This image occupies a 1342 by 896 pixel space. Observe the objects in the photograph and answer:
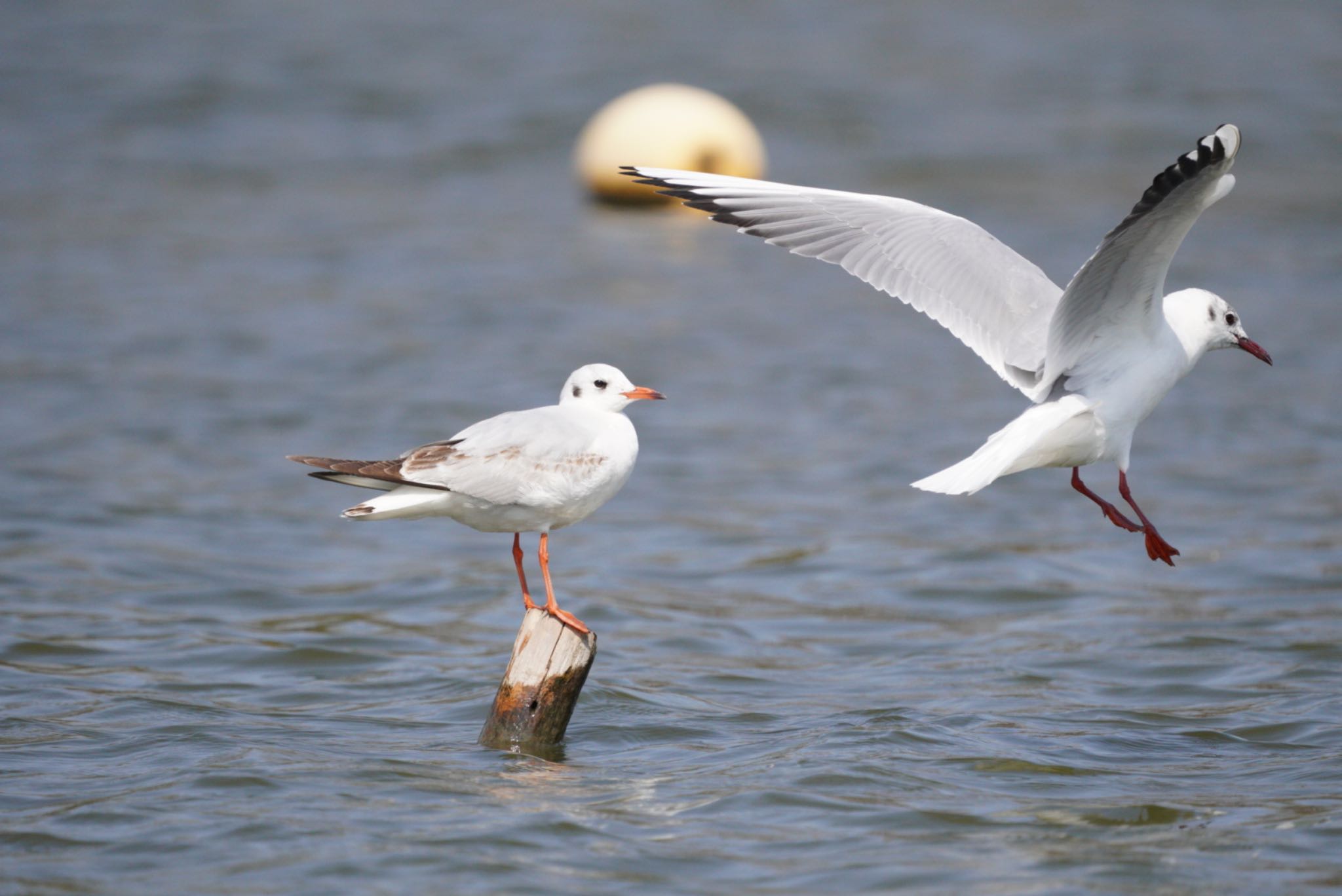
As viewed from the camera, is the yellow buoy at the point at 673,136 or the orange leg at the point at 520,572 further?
the yellow buoy at the point at 673,136

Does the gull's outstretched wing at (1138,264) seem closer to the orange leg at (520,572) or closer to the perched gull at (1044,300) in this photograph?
the perched gull at (1044,300)

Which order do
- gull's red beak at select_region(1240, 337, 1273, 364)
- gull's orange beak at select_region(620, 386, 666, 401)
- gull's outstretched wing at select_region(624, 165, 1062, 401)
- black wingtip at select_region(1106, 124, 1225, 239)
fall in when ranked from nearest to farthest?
black wingtip at select_region(1106, 124, 1225, 239) < gull's orange beak at select_region(620, 386, 666, 401) < gull's red beak at select_region(1240, 337, 1273, 364) < gull's outstretched wing at select_region(624, 165, 1062, 401)

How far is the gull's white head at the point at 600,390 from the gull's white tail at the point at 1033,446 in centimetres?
115

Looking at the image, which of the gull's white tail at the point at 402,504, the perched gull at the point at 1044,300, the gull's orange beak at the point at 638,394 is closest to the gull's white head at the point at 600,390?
the gull's orange beak at the point at 638,394

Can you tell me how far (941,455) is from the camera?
11562 millimetres

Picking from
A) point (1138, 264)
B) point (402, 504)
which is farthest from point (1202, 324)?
point (402, 504)

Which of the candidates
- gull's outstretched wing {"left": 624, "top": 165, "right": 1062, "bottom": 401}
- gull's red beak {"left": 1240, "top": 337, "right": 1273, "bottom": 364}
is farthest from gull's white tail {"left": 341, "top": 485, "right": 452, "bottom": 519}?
gull's red beak {"left": 1240, "top": 337, "right": 1273, "bottom": 364}

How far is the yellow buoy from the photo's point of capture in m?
17.9

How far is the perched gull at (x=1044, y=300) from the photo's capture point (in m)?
5.86

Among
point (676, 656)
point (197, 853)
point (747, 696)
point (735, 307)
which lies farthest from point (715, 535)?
point (735, 307)

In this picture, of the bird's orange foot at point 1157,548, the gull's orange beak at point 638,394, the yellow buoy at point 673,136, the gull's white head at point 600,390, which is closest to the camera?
the gull's orange beak at point 638,394

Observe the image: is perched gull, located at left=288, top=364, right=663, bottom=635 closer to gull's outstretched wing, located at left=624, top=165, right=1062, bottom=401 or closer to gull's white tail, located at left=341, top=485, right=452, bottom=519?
gull's white tail, located at left=341, top=485, right=452, bottom=519

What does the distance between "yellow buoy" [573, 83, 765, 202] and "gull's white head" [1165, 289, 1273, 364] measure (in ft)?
36.2

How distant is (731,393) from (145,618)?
6128 mm
